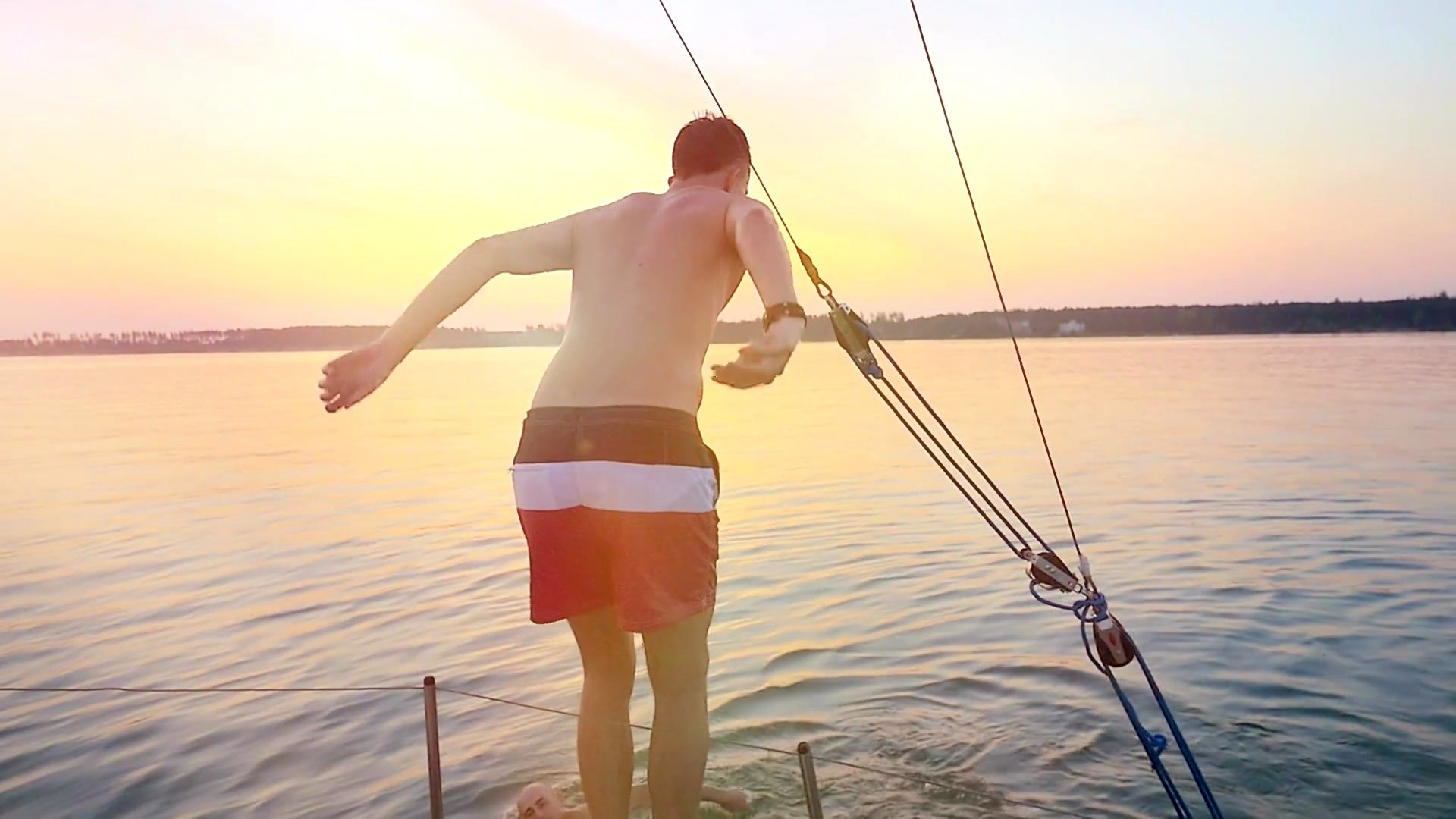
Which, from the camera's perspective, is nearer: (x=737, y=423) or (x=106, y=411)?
(x=737, y=423)

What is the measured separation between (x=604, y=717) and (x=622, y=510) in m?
0.68

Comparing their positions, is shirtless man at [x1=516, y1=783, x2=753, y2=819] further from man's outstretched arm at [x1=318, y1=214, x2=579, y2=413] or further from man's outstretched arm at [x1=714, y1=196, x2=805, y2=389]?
man's outstretched arm at [x1=714, y1=196, x2=805, y2=389]

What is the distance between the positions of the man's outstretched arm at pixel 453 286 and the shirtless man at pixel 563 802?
182 centimetres

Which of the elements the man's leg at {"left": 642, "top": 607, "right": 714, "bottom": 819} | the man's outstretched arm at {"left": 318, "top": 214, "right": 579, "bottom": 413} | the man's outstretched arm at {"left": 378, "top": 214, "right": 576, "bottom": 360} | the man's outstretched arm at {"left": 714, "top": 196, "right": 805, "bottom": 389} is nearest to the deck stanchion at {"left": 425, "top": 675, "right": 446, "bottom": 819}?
the man's leg at {"left": 642, "top": 607, "right": 714, "bottom": 819}

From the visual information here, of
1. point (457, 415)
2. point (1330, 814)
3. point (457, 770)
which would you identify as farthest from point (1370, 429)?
point (457, 415)

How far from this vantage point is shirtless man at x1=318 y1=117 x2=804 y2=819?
9.59 ft

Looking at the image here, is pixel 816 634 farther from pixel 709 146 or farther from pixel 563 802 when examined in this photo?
pixel 709 146

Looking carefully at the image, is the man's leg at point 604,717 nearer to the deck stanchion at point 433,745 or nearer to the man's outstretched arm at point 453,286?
the deck stanchion at point 433,745

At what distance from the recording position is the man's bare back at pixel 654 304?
298 centimetres

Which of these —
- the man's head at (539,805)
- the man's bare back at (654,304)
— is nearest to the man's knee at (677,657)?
the man's bare back at (654,304)

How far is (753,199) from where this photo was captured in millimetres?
3000

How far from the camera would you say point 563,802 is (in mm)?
4680

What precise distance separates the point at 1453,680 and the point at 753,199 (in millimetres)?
5215

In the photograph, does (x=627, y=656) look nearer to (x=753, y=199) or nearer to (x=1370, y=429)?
(x=753, y=199)
